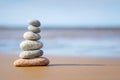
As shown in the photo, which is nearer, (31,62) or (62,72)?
(62,72)

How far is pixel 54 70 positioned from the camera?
28.3 feet

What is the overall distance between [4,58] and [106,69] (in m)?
3.30

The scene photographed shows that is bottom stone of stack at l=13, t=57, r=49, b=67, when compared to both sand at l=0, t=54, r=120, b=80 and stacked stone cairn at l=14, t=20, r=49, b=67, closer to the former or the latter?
stacked stone cairn at l=14, t=20, r=49, b=67

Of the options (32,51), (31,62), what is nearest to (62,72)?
(31,62)

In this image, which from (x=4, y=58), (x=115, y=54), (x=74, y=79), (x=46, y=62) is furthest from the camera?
(x=115, y=54)

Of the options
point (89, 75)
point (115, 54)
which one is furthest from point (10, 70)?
point (115, 54)

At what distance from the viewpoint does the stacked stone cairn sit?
9.21 metres

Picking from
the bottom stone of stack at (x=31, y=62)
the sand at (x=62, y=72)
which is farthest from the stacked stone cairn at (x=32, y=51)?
the sand at (x=62, y=72)

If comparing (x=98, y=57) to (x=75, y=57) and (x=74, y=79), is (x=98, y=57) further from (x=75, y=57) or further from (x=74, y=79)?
(x=74, y=79)

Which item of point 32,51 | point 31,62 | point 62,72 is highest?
point 32,51

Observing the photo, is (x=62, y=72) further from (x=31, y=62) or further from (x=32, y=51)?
(x=32, y=51)

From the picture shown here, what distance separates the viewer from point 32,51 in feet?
30.5

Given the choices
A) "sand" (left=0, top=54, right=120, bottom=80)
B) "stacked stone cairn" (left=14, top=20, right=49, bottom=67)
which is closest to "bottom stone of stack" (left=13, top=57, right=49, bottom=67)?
"stacked stone cairn" (left=14, top=20, right=49, bottom=67)

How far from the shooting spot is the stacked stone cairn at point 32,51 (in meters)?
9.21
